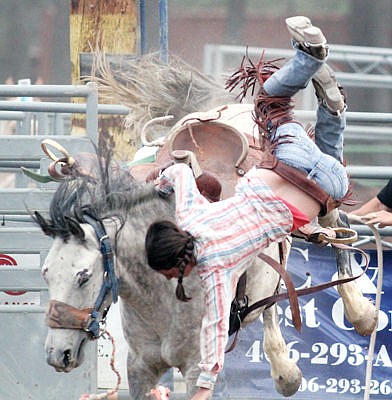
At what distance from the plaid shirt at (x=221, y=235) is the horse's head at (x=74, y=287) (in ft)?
1.14

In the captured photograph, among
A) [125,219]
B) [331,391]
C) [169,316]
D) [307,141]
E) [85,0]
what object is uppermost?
[85,0]

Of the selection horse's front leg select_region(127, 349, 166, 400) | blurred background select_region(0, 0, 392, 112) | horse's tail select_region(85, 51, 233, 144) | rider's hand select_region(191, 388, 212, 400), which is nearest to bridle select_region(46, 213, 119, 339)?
rider's hand select_region(191, 388, 212, 400)

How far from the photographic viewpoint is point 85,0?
7609 millimetres

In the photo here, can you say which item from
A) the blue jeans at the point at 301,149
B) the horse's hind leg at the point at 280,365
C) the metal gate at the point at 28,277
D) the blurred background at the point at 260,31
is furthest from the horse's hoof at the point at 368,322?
the blurred background at the point at 260,31

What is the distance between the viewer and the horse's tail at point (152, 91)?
256 inches

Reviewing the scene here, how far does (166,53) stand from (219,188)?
2.20 metres

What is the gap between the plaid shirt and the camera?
4.72 metres

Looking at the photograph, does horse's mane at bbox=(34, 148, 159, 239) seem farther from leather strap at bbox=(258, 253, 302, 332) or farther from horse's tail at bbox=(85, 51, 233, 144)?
horse's tail at bbox=(85, 51, 233, 144)

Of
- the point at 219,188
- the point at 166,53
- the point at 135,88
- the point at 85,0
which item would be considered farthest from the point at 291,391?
the point at 85,0

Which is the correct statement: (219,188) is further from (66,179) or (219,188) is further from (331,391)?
(331,391)

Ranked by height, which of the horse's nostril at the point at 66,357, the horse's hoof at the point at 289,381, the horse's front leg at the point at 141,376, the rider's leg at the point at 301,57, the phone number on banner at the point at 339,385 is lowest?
the phone number on banner at the point at 339,385

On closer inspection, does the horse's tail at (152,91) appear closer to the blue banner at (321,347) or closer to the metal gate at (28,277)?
the metal gate at (28,277)

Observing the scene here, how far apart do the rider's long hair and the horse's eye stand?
24 centimetres

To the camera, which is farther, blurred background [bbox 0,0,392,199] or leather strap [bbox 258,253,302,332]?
blurred background [bbox 0,0,392,199]
